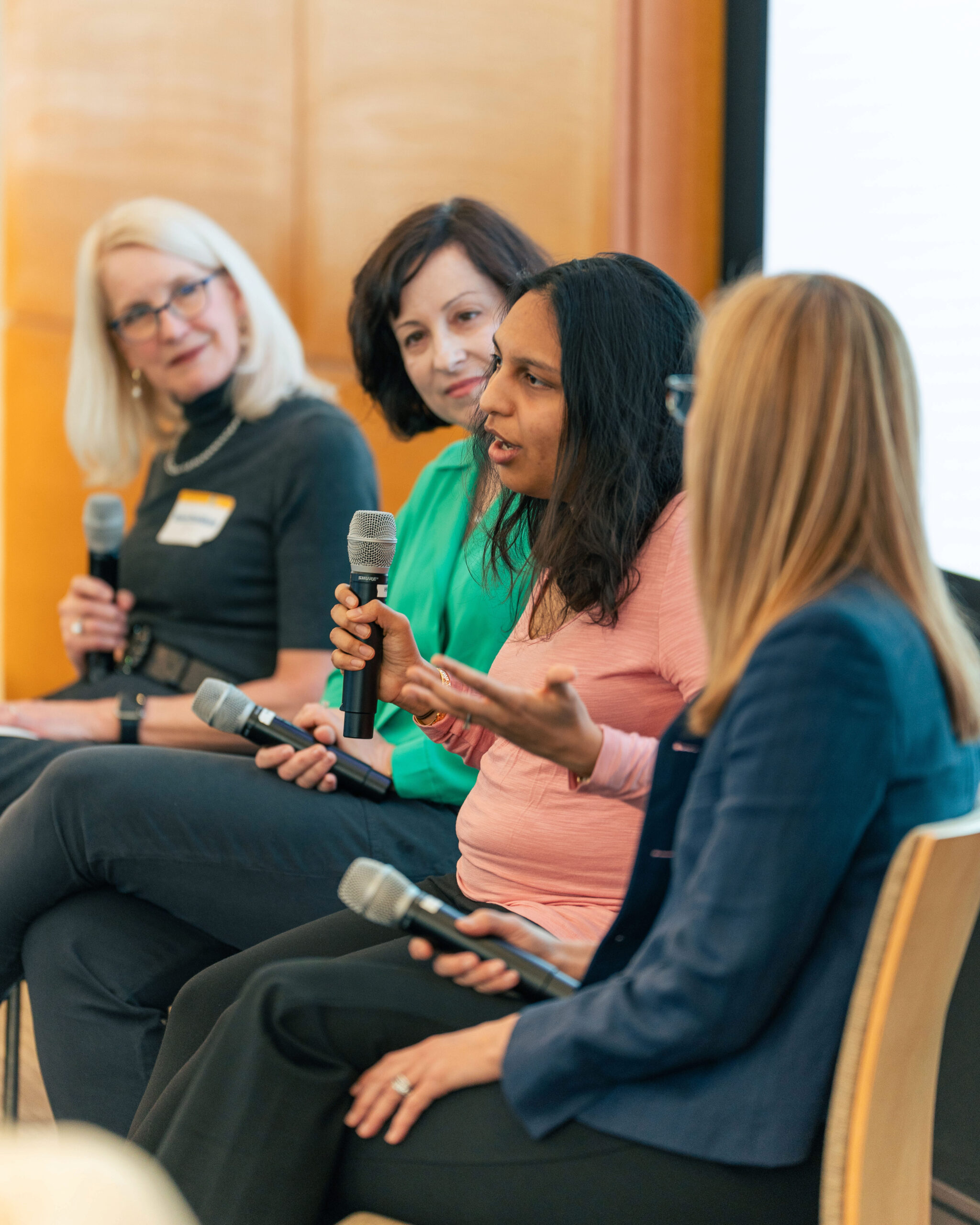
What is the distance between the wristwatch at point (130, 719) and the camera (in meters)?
2.21

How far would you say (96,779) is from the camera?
164 centimetres

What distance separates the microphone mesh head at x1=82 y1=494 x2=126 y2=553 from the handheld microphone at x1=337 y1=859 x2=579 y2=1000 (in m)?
1.49

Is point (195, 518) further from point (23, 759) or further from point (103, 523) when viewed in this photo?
point (23, 759)

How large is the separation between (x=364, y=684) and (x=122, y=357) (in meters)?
1.53

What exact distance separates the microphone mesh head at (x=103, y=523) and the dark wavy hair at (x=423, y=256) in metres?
0.64

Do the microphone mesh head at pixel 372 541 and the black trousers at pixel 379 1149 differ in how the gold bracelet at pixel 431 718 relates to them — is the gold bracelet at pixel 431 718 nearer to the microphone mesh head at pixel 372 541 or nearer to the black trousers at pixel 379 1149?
the microphone mesh head at pixel 372 541

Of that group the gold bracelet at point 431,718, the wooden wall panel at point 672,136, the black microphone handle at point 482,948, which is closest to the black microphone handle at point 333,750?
the gold bracelet at point 431,718

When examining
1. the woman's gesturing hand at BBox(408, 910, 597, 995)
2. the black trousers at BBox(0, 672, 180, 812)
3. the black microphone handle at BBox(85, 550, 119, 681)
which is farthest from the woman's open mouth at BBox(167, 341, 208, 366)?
the woman's gesturing hand at BBox(408, 910, 597, 995)

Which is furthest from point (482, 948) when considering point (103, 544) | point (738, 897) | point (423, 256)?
point (103, 544)

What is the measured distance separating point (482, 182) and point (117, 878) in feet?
7.15

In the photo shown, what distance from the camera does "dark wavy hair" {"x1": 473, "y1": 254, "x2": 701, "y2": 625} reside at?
1357 millimetres

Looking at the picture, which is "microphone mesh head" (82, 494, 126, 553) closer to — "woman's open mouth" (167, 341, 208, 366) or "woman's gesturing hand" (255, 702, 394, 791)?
"woman's open mouth" (167, 341, 208, 366)

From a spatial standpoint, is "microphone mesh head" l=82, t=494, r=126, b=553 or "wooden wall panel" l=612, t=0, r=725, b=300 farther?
"wooden wall panel" l=612, t=0, r=725, b=300

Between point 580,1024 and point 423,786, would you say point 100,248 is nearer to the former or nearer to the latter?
point 423,786
